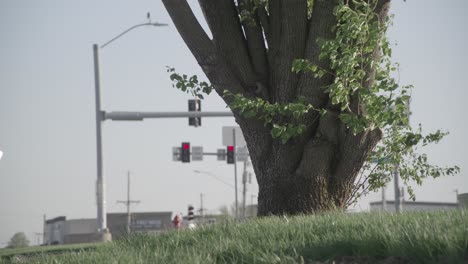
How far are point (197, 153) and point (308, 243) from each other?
29870 mm

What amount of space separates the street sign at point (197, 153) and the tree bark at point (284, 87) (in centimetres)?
2505

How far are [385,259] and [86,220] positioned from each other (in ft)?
294

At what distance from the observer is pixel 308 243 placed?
21.0ft

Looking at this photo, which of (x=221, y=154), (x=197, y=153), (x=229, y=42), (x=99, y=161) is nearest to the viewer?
(x=229, y=42)

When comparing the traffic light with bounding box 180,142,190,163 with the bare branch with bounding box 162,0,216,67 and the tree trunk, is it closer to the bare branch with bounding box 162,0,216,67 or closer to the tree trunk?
the bare branch with bounding box 162,0,216,67

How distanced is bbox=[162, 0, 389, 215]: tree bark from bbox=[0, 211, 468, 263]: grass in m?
1.89

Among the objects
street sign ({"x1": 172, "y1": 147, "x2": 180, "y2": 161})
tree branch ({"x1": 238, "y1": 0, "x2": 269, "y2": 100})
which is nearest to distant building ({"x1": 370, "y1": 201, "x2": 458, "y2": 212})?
tree branch ({"x1": 238, "y1": 0, "x2": 269, "y2": 100})

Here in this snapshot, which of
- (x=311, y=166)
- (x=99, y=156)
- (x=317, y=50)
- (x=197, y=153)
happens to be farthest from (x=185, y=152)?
(x=317, y=50)

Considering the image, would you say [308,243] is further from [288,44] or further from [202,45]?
[202,45]

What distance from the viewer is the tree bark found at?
10.1 m

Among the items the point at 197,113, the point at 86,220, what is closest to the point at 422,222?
the point at 197,113

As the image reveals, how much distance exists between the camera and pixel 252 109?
9.91 m

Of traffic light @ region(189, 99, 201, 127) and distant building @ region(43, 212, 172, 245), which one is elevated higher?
traffic light @ region(189, 99, 201, 127)

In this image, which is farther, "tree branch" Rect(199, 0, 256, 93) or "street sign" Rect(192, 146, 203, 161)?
"street sign" Rect(192, 146, 203, 161)
